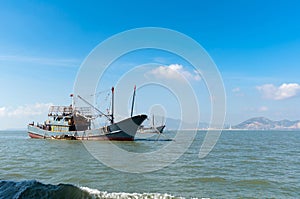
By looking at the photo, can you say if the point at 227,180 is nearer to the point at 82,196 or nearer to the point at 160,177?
the point at 160,177

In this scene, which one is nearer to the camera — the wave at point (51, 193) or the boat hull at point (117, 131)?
the wave at point (51, 193)

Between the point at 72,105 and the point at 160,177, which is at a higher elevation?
the point at 72,105

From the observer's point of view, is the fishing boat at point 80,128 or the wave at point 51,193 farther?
the fishing boat at point 80,128

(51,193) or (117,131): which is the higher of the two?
(117,131)

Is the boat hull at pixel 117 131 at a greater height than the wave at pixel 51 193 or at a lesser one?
greater

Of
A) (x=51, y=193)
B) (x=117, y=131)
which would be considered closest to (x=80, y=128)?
(x=117, y=131)

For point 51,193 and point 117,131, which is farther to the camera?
point 117,131

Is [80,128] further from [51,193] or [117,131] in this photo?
[51,193]

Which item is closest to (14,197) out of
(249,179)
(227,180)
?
(227,180)

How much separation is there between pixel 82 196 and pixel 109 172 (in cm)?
619

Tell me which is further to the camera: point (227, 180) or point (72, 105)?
point (72, 105)

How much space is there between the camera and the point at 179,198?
34.1ft

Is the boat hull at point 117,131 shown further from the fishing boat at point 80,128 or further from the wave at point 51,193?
the wave at point 51,193

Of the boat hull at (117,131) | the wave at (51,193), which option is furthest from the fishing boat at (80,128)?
the wave at (51,193)
